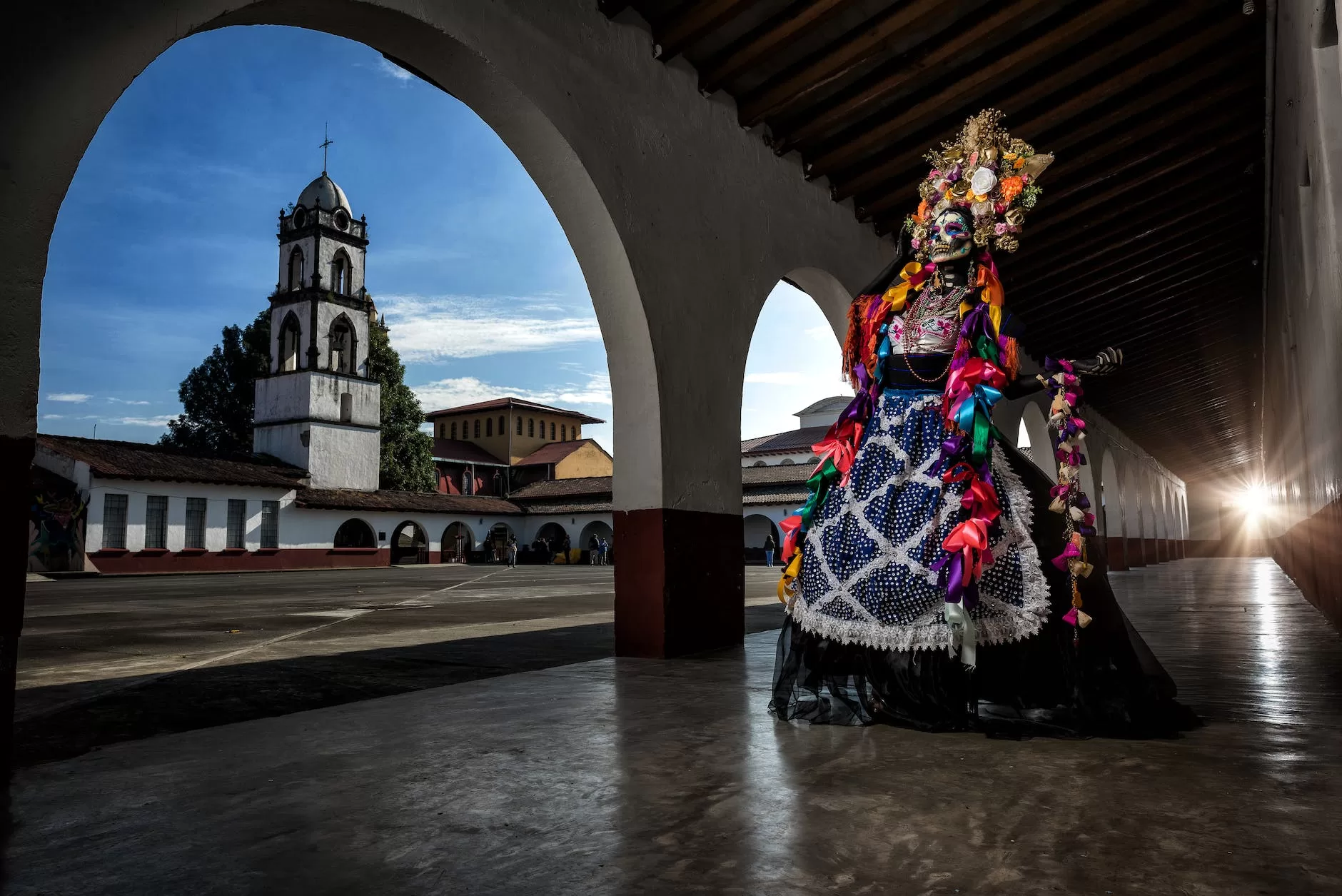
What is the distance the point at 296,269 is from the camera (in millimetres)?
34969

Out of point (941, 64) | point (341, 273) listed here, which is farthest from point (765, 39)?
point (341, 273)

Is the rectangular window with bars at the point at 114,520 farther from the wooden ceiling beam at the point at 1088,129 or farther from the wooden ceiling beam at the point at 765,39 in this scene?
the wooden ceiling beam at the point at 765,39

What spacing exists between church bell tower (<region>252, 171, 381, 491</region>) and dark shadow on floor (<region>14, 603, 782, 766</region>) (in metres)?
30.4

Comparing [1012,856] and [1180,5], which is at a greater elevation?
[1180,5]

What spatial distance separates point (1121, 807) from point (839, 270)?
5244mm

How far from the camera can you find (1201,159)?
667cm

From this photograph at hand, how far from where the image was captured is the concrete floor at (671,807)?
4.96 ft

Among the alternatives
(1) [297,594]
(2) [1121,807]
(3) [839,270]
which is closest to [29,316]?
(2) [1121,807]

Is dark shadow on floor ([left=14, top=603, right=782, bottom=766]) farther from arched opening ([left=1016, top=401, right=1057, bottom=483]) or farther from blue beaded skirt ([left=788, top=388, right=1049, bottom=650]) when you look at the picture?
arched opening ([left=1016, top=401, right=1057, bottom=483])

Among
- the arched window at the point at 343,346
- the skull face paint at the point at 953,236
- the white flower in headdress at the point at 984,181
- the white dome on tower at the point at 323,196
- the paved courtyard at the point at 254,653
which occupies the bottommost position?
the paved courtyard at the point at 254,653

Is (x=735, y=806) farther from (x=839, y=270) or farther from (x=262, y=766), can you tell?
(x=839, y=270)

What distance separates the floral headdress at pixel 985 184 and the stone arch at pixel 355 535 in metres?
31.1

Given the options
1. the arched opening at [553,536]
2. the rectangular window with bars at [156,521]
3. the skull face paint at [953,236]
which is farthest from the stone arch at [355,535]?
the skull face paint at [953,236]

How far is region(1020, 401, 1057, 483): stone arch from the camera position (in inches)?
456
